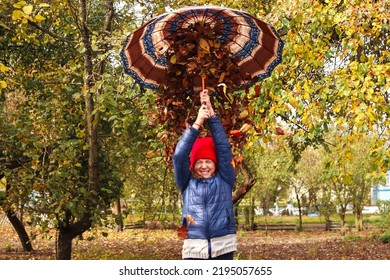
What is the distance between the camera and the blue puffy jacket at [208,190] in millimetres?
3594

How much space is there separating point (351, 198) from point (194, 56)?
731 inches

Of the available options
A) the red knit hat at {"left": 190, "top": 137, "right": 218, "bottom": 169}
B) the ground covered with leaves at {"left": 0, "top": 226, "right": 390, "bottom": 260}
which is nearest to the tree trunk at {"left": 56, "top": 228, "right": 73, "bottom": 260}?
the ground covered with leaves at {"left": 0, "top": 226, "right": 390, "bottom": 260}

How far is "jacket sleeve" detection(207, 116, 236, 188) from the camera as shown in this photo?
12.1ft

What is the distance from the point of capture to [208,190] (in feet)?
11.9

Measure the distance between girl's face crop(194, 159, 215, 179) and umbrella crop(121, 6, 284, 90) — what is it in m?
0.55

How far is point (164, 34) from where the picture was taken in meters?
4.17

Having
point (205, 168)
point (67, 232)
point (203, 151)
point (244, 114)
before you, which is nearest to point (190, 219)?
Result: point (205, 168)

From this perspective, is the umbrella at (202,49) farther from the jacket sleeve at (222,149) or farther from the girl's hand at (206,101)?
the jacket sleeve at (222,149)

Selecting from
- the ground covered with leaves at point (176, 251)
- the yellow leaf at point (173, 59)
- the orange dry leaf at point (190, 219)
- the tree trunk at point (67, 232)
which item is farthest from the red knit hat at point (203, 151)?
the ground covered with leaves at point (176, 251)

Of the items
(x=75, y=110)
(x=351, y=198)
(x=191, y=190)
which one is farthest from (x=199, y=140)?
(x=351, y=198)

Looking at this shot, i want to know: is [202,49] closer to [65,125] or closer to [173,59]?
[173,59]

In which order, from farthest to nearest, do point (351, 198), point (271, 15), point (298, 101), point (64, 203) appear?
point (351, 198)
point (64, 203)
point (271, 15)
point (298, 101)

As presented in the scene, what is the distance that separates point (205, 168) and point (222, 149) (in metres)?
0.17
